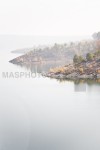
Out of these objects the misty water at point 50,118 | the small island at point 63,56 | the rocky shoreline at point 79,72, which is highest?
the small island at point 63,56

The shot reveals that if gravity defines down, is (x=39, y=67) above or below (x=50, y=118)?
above

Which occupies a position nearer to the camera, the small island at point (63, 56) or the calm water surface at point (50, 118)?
the calm water surface at point (50, 118)

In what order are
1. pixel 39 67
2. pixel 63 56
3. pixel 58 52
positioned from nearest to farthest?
pixel 39 67 → pixel 63 56 → pixel 58 52

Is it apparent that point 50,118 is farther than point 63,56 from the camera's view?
No

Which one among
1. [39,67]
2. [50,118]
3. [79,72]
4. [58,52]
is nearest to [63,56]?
[58,52]

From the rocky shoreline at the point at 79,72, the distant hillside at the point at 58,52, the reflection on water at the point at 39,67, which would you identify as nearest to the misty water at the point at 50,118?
the rocky shoreline at the point at 79,72

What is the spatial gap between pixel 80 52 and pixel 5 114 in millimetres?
38829

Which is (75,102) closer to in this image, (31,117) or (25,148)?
(31,117)

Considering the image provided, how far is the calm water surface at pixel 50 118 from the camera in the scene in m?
13.3

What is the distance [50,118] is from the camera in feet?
55.8

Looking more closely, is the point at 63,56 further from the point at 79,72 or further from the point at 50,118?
the point at 50,118

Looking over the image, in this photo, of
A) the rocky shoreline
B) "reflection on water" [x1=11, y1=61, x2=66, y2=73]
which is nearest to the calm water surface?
the rocky shoreline

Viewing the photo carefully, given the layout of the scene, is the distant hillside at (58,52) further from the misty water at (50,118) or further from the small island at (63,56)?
the misty water at (50,118)

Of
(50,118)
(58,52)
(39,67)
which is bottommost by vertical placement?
(50,118)
